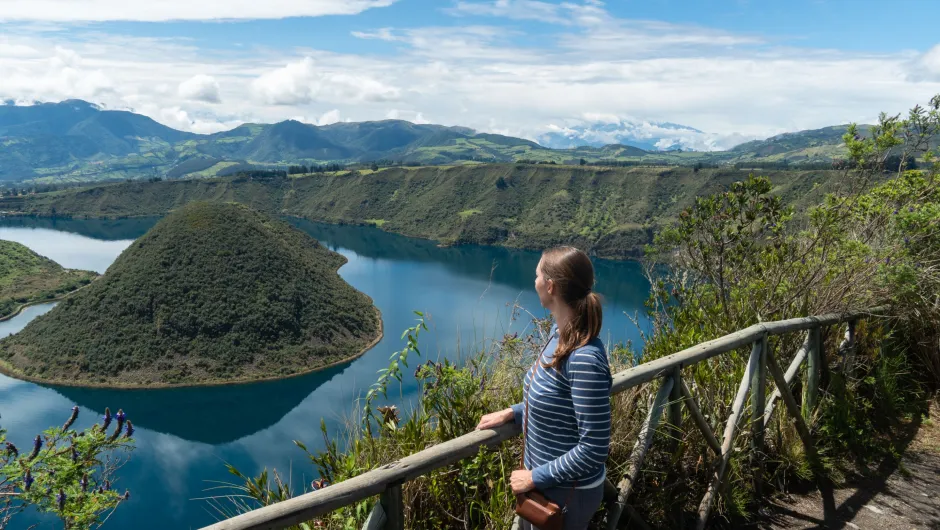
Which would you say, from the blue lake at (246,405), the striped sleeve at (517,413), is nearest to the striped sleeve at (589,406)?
the striped sleeve at (517,413)

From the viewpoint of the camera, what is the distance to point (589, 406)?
1708 mm

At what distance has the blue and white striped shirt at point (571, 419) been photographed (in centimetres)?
171

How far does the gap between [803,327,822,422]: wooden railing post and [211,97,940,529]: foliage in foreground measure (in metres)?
0.07

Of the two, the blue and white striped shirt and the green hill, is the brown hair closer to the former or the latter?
the blue and white striped shirt

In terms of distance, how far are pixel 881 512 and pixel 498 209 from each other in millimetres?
114054

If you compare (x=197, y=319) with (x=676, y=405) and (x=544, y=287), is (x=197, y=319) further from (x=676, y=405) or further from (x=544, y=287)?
(x=544, y=287)

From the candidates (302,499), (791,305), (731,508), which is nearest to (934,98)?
(791,305)

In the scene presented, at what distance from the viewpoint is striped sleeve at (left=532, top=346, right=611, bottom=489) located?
5.57ft

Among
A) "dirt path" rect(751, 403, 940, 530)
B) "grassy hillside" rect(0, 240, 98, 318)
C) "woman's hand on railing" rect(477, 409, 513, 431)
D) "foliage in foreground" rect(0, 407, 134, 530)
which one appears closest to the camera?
"woman's hand on railing" rect(477, 409, 513, 431)

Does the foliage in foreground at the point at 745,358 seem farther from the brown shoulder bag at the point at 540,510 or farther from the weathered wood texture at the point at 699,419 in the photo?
the brown shoulder bag at the point at 540,510

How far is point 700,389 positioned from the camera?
11.0ft

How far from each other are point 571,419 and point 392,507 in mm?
711

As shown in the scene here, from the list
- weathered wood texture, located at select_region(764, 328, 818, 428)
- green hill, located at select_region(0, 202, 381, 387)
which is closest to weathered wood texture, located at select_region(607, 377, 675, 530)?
weathered wood texture, located at select_region(764, 328, 818, 428)

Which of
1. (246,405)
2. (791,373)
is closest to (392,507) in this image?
(791,373)
